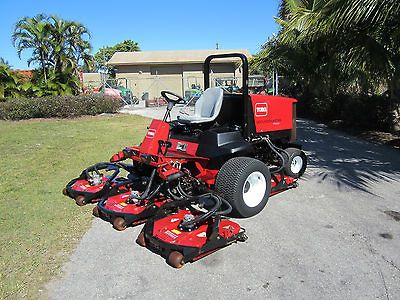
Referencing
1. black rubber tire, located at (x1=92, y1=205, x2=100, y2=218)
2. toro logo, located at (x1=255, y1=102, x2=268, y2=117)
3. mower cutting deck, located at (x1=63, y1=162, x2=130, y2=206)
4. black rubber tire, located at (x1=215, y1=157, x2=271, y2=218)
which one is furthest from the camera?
toro logo, located at (x1=255, y1=102, x2=268, y2=117)

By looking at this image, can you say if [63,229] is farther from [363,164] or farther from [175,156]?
[363,164]

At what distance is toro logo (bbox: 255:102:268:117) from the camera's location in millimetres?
4973

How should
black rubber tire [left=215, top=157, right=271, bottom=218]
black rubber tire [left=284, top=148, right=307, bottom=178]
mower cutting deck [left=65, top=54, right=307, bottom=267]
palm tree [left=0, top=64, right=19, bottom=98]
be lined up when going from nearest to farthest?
mower cutting deck [left=65, top=54, right=307, bottom=267]
black rubber tire [left=215, top=157, right=271, bottom=218]
black rubber tire [left=284, top=148, right=307, bottom=178]
palm tree [left=0, top=64, right=19, bottom=98]

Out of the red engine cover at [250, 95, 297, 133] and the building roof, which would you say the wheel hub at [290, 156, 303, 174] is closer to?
the red engine cover at [250, 95, 297, 133]

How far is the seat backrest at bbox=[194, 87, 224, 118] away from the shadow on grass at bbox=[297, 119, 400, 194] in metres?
2.22

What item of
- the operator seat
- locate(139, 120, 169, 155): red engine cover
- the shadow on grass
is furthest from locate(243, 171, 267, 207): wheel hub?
the shadow on grass

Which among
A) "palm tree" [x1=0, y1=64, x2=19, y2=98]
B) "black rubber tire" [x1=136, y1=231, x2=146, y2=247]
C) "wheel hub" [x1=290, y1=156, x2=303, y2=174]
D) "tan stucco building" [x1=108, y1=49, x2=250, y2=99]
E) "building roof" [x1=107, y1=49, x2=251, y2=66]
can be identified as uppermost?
"building roof" [x1=107, y1=49, x2=251, y2=66]

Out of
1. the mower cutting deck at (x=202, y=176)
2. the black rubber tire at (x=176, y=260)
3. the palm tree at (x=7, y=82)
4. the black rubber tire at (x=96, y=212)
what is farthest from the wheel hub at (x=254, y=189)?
the palm tree at (x=7, y=82)

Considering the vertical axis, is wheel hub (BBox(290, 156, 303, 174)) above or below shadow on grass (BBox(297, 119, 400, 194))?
above

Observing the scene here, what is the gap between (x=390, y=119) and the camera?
1012 centimetres

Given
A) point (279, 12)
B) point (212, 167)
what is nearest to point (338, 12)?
A: point (212, 167)

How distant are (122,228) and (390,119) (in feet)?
29.5

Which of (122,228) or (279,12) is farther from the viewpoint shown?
(279,12)

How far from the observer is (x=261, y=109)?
5043 mm
